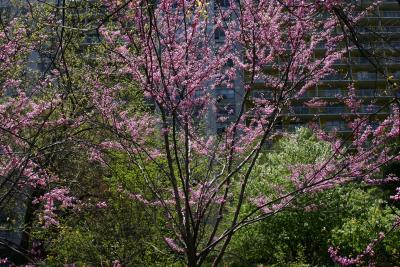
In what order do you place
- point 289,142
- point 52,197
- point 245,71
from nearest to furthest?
point 245,71
point 52,197
point 289,142

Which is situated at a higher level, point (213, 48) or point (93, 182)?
point (213, 48)

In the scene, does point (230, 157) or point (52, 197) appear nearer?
point (230, 157)

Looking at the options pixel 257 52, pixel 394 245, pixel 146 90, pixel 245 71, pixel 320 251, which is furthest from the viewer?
pixel 320 251

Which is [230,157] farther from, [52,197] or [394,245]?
[394,245]

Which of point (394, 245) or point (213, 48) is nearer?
point (213, 48)

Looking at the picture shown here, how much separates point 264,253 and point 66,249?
9.82 m

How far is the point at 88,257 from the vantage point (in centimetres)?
1087

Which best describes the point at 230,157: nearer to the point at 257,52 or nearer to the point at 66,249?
the point at 257,52

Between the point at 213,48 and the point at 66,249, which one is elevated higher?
the point at 213,48

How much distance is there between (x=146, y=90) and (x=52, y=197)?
3593 millimetres

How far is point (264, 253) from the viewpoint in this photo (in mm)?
19359

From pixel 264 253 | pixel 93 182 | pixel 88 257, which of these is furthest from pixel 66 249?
pixel 264 253

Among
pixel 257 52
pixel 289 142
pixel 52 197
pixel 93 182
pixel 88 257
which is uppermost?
pixel 289 142

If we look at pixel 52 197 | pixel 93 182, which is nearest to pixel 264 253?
pixel 93 182
